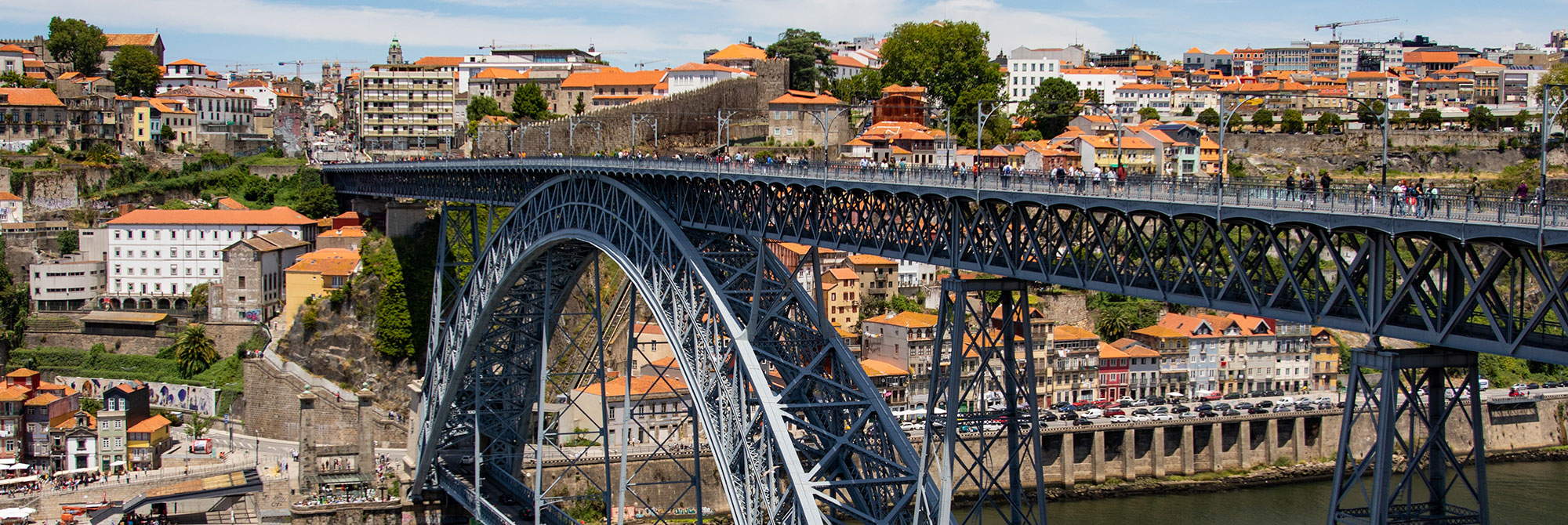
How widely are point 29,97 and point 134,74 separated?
62.1 ft

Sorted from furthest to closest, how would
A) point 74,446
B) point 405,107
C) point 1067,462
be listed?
point 405,107 → point 1067,462 → point 74,446

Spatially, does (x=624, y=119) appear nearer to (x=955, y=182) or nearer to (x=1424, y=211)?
(x=955, y=182)

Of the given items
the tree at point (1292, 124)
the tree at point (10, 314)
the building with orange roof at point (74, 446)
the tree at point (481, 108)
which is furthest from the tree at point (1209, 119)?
the tree at point (10, 314)

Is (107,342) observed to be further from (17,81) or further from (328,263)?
(17,81)

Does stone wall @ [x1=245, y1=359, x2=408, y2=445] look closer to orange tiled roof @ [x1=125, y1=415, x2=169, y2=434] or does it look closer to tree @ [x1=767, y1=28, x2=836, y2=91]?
orange tiled roof @ [x1=125, y1=415, x2=169, y2=434]

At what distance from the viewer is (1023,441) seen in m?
25.0

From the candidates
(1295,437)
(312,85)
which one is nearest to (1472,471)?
(1295,437)

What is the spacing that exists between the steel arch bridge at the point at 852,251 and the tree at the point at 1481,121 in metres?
60.9

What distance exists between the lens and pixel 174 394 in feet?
220

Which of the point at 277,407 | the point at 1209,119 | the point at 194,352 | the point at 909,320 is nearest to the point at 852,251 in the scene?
the point at 277,407

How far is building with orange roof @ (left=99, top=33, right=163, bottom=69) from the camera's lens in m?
115

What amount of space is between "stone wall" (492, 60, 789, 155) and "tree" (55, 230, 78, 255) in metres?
20.7

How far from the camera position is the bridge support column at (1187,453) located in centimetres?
6844

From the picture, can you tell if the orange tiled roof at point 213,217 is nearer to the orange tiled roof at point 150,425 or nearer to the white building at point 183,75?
the orange tiled roof at point 150,425
